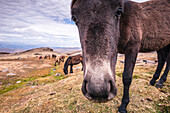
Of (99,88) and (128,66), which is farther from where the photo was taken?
(128,66)

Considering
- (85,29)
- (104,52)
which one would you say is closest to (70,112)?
(104,52)

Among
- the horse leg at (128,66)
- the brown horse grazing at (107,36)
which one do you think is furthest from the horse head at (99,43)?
the horse leg at (128,66)

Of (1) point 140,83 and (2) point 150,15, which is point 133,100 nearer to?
(1) point 140,83

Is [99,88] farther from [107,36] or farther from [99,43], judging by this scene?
[107,36]

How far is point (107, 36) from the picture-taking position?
67.9 inches

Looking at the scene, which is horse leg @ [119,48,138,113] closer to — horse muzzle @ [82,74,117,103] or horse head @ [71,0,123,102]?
horse head @ [71,0,123,102]

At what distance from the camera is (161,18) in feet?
10.7

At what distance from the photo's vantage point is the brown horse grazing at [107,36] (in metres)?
1.51

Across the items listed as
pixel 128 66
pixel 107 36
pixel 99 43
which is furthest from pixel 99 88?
pixel 128 66

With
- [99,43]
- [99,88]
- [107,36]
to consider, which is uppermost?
[107,36]

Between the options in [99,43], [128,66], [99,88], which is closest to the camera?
[99,88]

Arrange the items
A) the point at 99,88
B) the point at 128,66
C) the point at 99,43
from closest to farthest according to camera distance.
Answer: the point at 99,88, the point at 99,43, the point at 128,66

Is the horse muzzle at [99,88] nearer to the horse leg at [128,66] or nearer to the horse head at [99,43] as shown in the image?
the horse head at [99,43]

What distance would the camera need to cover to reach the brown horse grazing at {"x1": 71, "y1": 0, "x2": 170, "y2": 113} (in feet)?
4.96
